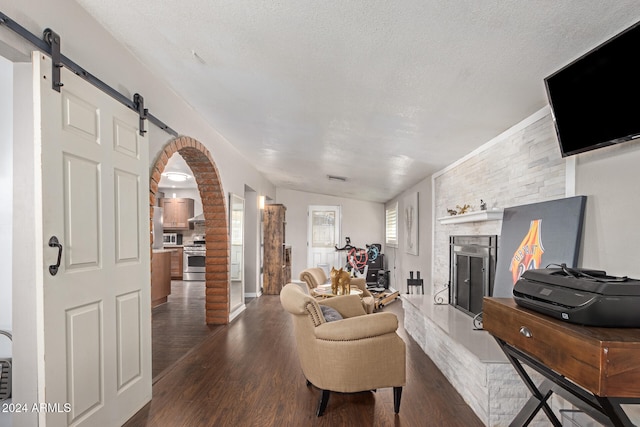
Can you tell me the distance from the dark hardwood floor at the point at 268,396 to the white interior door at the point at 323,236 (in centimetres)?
575

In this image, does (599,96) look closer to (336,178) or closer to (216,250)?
(216,250)

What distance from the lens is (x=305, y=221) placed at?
32.8 ft

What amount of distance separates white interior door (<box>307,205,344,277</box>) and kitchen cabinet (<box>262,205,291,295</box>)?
6.12ft

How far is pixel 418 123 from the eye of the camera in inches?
127

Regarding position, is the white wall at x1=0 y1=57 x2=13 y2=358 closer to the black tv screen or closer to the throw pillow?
the throw pillow

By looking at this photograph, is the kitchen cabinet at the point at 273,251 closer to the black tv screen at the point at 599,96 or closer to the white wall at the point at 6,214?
the white wall at the point at 6,214

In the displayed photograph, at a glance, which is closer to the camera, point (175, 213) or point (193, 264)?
point (193, 264)

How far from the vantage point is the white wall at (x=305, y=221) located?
32.6 feet

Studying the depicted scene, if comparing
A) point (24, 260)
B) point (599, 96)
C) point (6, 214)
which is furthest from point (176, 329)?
point (599, 96)

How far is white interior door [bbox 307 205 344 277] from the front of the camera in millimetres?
9930

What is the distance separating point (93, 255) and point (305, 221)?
7885 millimetres

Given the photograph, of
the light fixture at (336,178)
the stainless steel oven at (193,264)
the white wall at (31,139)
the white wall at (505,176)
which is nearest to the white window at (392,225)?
the light fixture at (336,178)

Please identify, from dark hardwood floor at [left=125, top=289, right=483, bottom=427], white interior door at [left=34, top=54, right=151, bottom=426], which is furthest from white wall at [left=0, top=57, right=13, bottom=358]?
dark hardwood floor at [left=125, top=289, right=483, bottom=427]

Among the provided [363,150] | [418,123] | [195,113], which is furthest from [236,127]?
[418,123]
